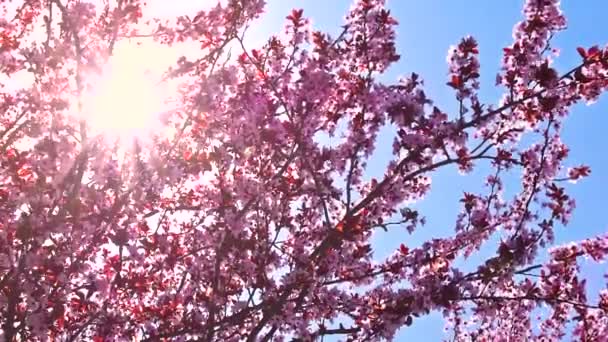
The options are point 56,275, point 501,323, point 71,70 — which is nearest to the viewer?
point 56,275

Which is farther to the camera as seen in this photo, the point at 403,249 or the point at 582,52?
the point at 403,249

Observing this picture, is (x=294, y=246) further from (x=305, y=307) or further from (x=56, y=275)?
(x=56, y=275)

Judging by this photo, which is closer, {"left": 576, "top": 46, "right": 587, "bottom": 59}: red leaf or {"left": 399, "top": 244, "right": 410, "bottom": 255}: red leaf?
{"left": 576, "top": 46, "right": 587, "bottom": 59}: red leaf

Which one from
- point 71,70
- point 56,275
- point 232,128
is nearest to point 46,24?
point 71,70

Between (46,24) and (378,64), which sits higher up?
(46,24)

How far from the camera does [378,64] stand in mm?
7992

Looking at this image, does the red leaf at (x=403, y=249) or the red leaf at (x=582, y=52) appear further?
the red leaf at (x=403, y=249)

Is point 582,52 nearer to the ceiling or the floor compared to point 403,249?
nearer to the ceiling

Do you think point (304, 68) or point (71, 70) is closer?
point (304, 68)

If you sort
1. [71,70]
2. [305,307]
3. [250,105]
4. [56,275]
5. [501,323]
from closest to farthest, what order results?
[56,275] < [305,307] < [250,105] < [71,70] < [501,323]

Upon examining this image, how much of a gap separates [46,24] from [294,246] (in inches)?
161

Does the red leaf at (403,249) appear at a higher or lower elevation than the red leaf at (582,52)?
lower

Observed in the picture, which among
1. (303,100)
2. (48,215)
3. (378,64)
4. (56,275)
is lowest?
(56,275)

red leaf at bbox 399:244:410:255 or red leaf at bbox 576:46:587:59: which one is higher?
red leaf at bbox 576:46:587:59
